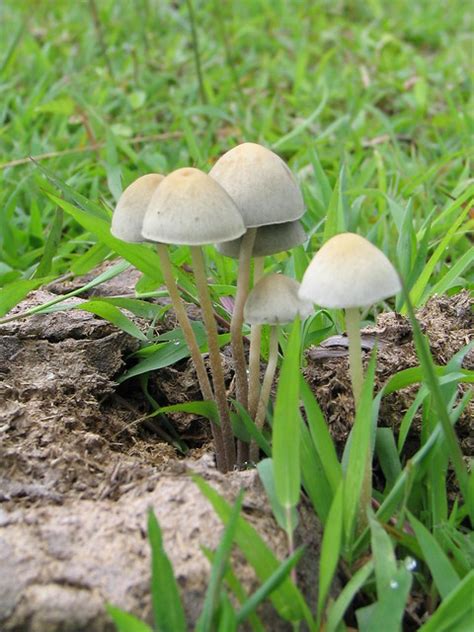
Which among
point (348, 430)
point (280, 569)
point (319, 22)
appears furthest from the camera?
point (319, 22)

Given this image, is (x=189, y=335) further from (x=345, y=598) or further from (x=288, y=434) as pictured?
(x=345, y=598)

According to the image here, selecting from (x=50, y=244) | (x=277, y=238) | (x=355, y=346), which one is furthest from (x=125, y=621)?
(x=50, y=244)

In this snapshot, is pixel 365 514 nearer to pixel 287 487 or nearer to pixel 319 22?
pixel 287 487

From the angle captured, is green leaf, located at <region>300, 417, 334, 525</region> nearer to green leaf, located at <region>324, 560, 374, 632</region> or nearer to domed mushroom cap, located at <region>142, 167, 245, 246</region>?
green leaf, located at <region>324, 560, 374, 632</region>

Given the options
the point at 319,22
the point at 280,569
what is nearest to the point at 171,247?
the point at 280,569

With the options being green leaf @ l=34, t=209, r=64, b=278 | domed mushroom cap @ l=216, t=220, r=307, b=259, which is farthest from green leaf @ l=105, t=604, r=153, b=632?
green leaf @ l=34, t=209, r=64, b=278

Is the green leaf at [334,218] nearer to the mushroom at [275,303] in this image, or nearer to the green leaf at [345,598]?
the mushroom at [275,303]
